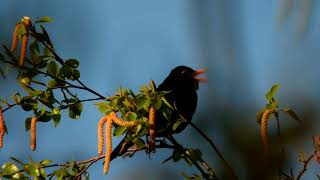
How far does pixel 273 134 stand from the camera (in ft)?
9.43

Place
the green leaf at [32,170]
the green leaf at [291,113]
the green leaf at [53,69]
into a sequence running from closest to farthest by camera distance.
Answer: the green leaf at [291,113]
the green leaf at [32,170]
the green leaf at [53,69]

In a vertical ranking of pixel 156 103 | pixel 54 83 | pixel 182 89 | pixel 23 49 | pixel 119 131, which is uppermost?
pixel 23 49

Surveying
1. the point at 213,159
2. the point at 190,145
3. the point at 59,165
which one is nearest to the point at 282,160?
the point at 213,159

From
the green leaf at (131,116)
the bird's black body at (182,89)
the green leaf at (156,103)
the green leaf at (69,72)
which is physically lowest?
the bird's black body at (182,89)

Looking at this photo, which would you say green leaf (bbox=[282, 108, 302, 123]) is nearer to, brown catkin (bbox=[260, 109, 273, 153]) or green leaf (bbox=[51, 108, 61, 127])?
brown catkin (bbox=[260, 109, 273, 153])

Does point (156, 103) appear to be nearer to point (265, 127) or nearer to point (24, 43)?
point (265, 127)

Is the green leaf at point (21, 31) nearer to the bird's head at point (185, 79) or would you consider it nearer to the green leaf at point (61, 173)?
the green leaf at point (61, 173)

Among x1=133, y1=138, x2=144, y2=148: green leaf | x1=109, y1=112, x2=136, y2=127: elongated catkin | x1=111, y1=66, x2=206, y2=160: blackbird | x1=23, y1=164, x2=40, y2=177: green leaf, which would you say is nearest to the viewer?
x1=109, y1=112, x2=136, y2=127: elongated catkin

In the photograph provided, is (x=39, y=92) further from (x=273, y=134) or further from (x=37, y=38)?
(x=273, y=134)

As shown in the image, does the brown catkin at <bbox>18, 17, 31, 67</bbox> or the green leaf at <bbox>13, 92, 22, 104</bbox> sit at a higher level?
the brown catkin at <bbox>18, 17, 31, 67</bbox>

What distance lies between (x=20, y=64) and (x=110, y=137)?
665 mm

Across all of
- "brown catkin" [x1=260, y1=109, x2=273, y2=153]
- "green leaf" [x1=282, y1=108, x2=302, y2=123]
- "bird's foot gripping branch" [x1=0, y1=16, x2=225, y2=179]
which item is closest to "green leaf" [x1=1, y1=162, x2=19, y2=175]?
"bird's foot gripping branch" [x1=0, y1=16, x2=225, y2=179]

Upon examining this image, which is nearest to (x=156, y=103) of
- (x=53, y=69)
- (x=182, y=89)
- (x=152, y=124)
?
(x=152, y=124)

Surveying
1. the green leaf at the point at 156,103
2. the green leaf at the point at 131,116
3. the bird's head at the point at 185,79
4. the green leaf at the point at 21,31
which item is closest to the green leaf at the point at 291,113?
the green leaf at the point at 156,103
